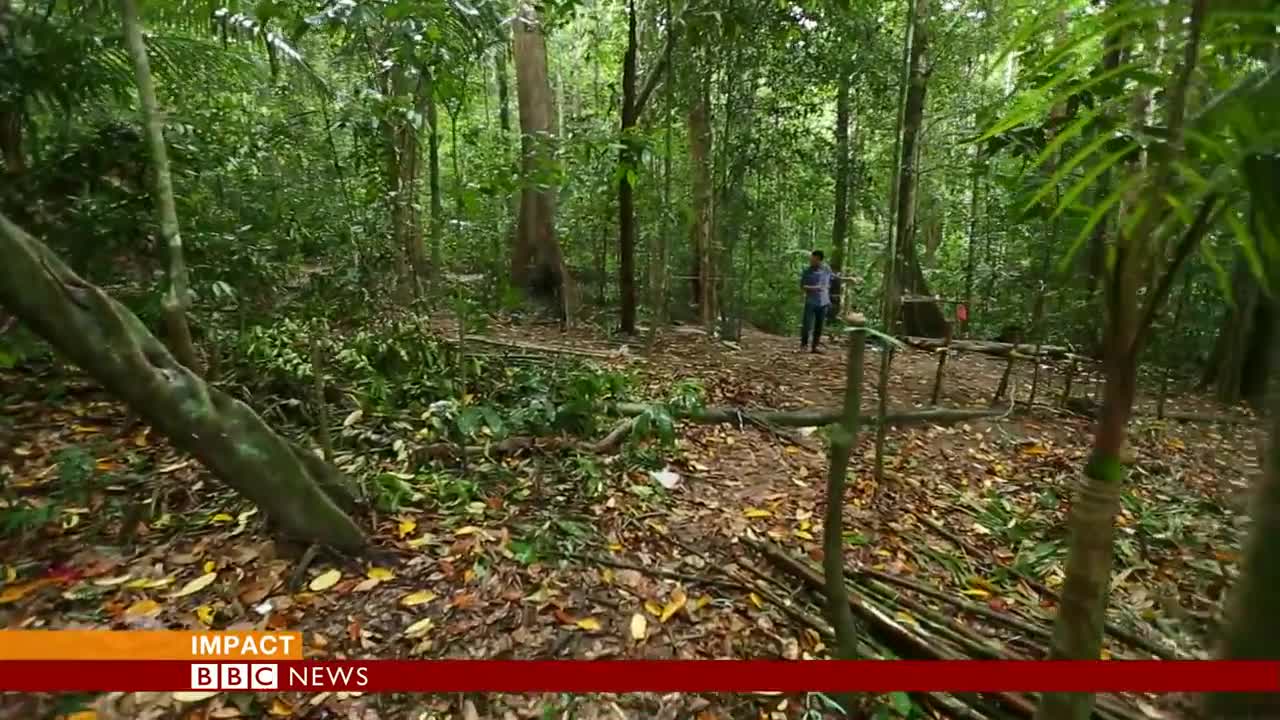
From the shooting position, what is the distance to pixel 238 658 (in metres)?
2.08

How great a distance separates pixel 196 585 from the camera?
2520mm

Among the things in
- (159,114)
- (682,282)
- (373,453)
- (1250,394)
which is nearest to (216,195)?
(159,114)

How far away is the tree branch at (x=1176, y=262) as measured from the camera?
1010 millimetres

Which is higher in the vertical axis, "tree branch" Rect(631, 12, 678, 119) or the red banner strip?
"tree branch" Rect(631, 12, 678, 119)

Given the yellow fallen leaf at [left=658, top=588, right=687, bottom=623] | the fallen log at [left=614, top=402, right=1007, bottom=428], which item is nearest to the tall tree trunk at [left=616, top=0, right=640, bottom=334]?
the fallen log at [left=614, top=402, right=1007, bottom=428]

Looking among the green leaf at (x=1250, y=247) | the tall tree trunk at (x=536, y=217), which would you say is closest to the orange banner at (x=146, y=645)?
the green leaf at (x=1250, y=247)

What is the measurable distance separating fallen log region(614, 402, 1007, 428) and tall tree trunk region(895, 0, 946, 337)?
1818 millimetres

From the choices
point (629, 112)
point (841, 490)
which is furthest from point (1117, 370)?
point (629, 112)

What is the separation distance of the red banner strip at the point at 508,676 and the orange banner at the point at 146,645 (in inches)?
1.9

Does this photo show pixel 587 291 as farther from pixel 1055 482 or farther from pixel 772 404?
pixel 1055 482

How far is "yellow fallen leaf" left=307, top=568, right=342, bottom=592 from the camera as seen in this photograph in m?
2.57

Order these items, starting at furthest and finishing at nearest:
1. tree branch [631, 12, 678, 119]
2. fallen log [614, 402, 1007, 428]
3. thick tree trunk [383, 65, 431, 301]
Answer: tree branch [631, 12, 678, 119]
fallen log [614, 402, 1007, 428]
thick tree trunk [383, 65, 431, 301]

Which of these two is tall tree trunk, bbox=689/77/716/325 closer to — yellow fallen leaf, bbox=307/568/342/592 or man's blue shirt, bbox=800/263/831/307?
man's blue shirt, bbox=800/263/831/307

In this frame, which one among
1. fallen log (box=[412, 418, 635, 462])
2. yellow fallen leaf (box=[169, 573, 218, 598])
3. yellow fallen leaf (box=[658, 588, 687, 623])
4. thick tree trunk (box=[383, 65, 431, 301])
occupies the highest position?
thick tree trunk (box=[383, 65, 431, 301])
